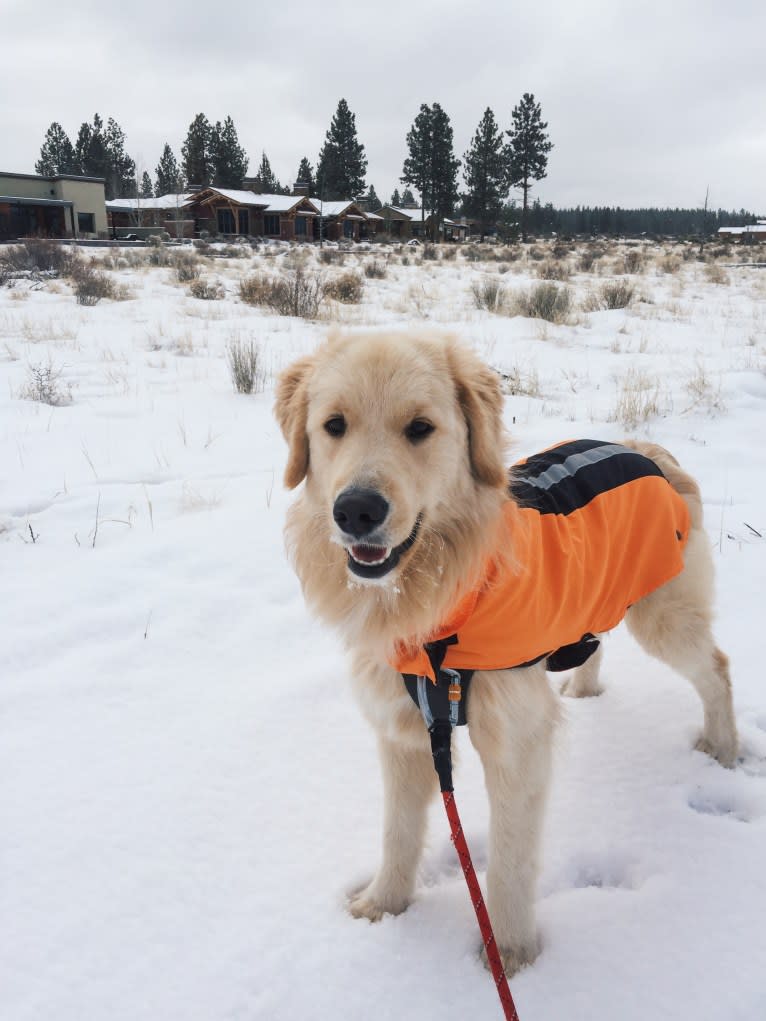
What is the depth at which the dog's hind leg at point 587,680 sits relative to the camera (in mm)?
2978

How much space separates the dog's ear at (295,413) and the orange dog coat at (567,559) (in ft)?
2.23

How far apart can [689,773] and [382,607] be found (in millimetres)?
1486

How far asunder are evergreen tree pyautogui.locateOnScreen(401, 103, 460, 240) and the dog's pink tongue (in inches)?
2491

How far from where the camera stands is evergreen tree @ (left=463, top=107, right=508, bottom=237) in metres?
60.7

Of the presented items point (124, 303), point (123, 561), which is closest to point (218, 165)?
point (124, 303)

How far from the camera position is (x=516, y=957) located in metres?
1.91

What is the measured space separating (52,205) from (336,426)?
54.0m

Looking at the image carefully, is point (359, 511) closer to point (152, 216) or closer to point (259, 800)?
point (259, 800)

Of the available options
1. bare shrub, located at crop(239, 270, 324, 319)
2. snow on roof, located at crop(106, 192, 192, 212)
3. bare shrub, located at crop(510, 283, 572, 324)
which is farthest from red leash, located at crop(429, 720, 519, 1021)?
snow on roof, located at crop(106, 192, 192, 212)

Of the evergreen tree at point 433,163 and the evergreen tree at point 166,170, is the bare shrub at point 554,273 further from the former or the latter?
the evergreen tree at point 166,170

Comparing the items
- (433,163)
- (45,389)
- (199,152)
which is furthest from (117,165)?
(45,389)

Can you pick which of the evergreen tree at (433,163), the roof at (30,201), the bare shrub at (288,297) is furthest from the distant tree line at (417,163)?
the bare shrub at (288,297)

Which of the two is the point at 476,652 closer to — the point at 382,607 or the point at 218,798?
the point at 382,607

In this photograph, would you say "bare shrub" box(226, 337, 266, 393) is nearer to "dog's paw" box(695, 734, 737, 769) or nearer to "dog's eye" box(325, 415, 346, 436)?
"dog's eye" box(325, 415, 346, 436)
